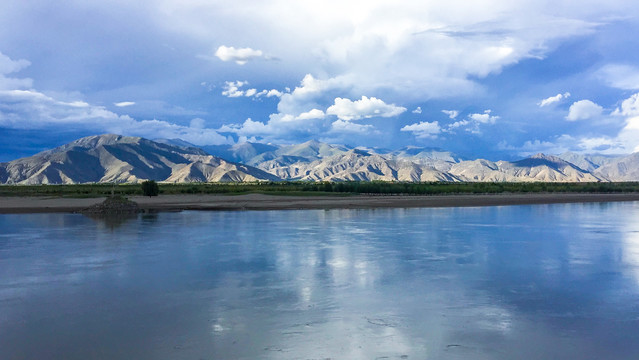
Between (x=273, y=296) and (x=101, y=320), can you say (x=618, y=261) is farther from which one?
(x=101, y=320)

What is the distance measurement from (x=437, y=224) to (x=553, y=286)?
23143mm

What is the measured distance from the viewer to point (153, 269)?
21.3 m

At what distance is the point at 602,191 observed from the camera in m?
126

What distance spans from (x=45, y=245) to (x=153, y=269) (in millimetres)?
10878

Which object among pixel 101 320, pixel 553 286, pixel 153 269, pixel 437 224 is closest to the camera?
pixel 101 320

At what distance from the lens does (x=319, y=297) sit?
16297 mm

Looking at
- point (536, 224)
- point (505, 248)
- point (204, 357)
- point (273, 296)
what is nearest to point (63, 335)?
point (204, 357)

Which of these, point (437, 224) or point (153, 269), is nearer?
point (153, 269)

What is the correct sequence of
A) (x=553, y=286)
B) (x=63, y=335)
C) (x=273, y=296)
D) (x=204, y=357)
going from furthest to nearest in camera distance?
(x=553, y=286) < (x=273, y=296) < (x=63, y=335) < (x=204, y=357)

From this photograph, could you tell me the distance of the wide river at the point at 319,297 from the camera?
460 inches

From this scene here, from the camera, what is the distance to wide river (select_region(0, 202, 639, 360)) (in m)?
11.7

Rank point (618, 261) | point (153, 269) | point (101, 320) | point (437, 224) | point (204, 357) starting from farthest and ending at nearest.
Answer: point (437, 224) < point (618, 261) < point (153, 269) < point (101, 320) < point (204, 357)

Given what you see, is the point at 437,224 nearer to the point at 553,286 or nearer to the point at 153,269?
the point at 553,286

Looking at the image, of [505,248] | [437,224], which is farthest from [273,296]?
[437,224]
